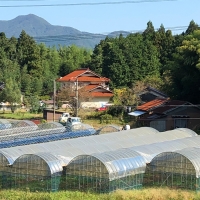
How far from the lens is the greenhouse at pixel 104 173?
15.0 metres

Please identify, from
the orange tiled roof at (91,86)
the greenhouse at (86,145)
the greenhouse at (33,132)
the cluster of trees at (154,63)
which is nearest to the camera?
the greenhouse at (86,145)

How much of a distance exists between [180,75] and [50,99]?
67.4ft

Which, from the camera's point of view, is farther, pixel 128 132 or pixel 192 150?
pixel 128 132

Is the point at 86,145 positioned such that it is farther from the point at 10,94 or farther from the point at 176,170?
the point at 10,94

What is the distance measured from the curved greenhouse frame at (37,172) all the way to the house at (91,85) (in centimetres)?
2488

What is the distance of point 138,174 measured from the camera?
16109 mm

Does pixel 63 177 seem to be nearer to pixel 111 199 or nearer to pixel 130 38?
pixel 111 199

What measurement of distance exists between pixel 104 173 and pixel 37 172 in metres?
2.23

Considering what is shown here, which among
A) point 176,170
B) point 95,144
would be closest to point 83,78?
point 95,144

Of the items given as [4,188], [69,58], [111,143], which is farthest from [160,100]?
[69,58]

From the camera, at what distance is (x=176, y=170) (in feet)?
50.9

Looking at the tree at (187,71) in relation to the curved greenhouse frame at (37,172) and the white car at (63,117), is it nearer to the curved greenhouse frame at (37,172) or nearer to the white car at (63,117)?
the white car at (63,117)

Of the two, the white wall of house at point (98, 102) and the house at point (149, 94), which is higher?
the house at point (149, 94)

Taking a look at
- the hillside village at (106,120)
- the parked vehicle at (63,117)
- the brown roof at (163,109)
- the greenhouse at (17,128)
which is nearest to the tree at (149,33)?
the hillside village at (106,120)
